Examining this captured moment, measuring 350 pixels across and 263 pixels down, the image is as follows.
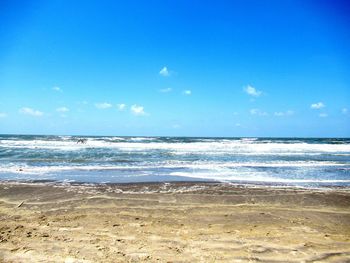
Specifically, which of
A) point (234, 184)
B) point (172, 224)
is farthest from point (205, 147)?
point (172, 224)

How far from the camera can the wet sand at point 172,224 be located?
4.61 meters

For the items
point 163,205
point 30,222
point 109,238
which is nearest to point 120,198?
point 163,205

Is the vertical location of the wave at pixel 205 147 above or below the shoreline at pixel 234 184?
above

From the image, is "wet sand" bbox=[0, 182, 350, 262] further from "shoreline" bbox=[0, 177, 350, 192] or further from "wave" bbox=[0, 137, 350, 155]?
"wave" bbox=[0, 137, 350, 155]

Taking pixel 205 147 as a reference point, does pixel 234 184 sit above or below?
below

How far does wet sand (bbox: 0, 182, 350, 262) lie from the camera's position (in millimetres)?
4609

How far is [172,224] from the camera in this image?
6285 mm

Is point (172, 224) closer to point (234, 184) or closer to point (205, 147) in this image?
point (234, 184)

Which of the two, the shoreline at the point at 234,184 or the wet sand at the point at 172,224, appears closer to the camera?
the wet sand at the point at 172,224

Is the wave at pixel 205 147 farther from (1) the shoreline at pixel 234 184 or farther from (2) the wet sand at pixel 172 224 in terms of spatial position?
(2) the wet sand at pixel 172 224

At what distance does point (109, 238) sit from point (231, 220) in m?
2.78

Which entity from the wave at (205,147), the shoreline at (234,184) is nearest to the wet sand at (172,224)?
the shoreline at (234,184)

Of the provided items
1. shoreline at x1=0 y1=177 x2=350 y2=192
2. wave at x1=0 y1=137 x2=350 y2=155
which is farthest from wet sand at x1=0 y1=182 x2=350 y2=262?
wave at x1=0 y1=137 x2=350 y2=155

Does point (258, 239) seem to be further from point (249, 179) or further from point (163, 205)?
point (249, 179)
